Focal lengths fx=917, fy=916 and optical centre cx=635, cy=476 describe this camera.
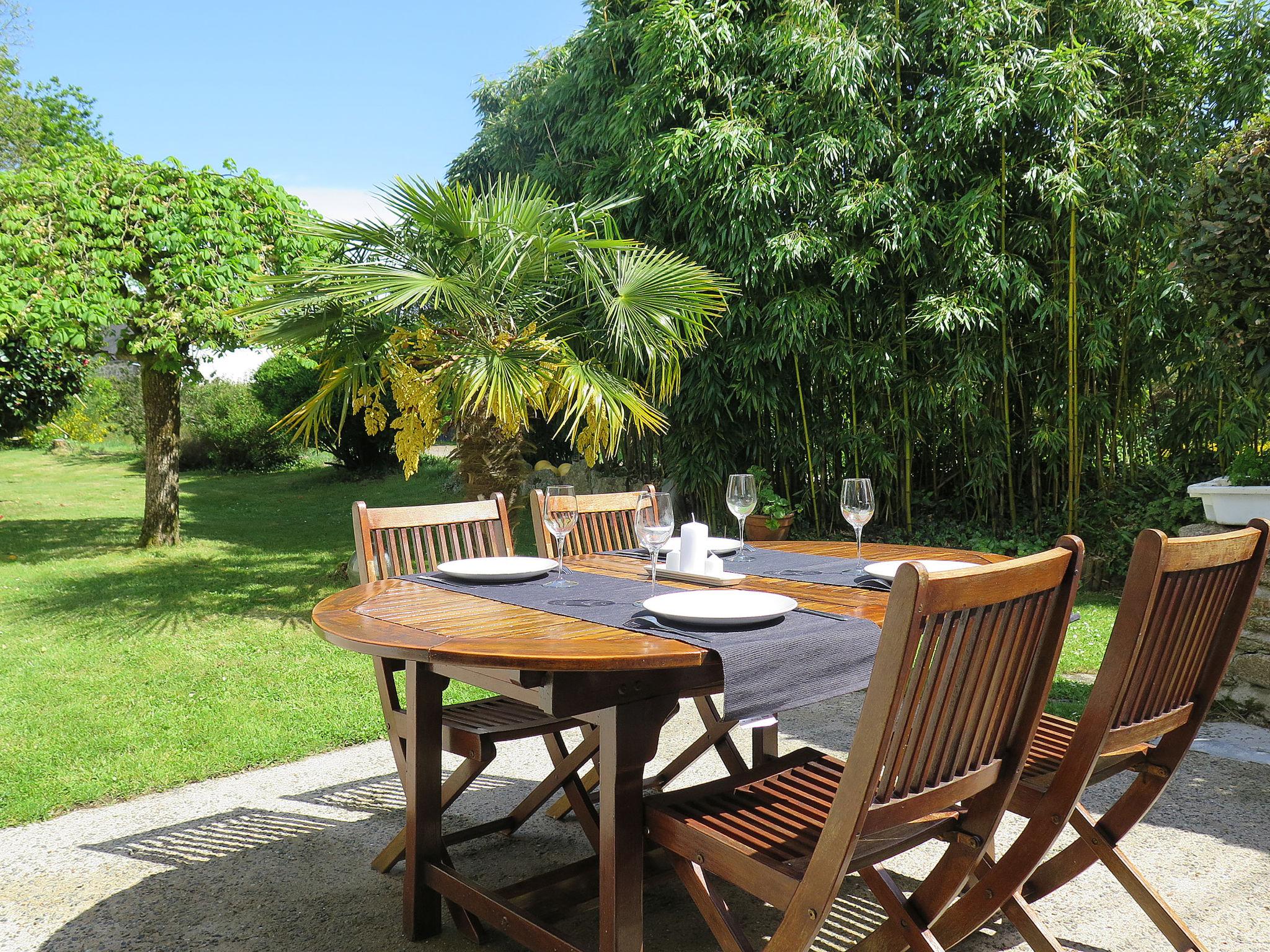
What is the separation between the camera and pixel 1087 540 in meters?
6.18

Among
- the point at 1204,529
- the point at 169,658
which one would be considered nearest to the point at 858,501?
the point at 1204,529

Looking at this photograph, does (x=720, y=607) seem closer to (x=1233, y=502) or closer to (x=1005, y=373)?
(x=1233, y=502)

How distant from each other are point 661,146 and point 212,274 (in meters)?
3.46

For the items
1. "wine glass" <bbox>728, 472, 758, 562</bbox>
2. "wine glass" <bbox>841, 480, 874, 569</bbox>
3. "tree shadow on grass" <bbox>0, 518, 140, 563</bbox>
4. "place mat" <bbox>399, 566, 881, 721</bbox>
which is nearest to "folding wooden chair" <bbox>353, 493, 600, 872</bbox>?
"place mat" <bbox>399, 566, 881, 721</bbox>

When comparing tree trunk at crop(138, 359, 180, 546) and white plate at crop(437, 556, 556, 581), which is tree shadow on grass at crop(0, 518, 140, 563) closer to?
tree trunk at crop(138, 359, 180, 546)

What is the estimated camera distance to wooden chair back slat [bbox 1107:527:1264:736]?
1.56 metres

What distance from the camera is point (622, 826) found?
1.69m

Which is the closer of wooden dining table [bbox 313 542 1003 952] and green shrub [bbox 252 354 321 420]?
wooden dining table [bbox 313 542 1003 952]

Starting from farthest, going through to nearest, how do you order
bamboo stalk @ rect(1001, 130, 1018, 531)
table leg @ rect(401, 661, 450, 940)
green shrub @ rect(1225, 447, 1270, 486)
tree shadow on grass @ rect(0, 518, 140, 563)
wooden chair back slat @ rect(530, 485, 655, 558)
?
tree shadow on grass @ rect(0, 518, 140, 563), bamboo stalk @ rect(1001, 130, 1018, 531), green shrub @ rect(1225, 447, 1270, 486), wooden chair back slat @ rect(530, 485, 655, 558), table leg @ rect(401, 661, 450, 940)

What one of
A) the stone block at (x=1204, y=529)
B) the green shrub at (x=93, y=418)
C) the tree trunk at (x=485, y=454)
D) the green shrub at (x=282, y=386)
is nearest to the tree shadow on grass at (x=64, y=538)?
the green shrub at (x=282, y=386)

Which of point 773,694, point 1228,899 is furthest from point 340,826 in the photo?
point 1228,899

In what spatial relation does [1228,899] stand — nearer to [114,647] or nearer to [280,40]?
[114,647]

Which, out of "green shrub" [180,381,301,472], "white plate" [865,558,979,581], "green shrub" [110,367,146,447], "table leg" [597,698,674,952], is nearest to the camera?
"table leg" [597,698,674,952]

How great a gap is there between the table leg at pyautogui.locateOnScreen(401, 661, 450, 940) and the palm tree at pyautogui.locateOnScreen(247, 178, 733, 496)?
250 cm
